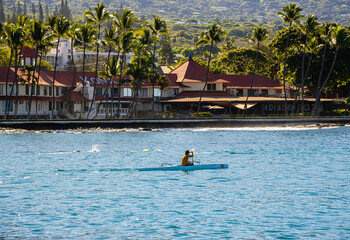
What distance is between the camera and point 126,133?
67500 mm

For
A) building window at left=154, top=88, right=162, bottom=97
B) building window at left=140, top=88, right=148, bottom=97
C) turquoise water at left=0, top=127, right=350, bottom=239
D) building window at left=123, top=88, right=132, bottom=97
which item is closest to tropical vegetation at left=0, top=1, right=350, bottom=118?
building window at left=123, top=88, right=132, bottom=97

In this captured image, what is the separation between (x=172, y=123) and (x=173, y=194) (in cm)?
4762

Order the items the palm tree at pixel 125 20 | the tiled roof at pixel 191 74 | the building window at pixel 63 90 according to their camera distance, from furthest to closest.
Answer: the tiled roof at pixel 191 74 → the building window at pixel 63 90 → the palm tree at pixel 125 20

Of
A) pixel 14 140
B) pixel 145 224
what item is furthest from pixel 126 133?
pixel 145 224

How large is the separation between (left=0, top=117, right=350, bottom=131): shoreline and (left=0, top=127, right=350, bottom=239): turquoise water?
18.3 metres

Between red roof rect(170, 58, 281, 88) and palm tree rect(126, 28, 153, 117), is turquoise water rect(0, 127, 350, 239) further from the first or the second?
red roof rect(170, 58, 281, 88)

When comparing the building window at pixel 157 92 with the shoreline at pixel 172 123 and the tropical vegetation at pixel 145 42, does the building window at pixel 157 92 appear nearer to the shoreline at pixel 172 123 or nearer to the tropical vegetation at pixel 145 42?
the tropical vegetation at pixel 145 42

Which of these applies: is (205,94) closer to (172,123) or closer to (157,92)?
(157,92)

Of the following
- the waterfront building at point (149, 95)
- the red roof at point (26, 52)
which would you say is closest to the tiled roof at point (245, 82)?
the waterfront building at point (149, 95)

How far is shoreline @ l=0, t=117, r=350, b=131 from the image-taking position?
69.2m

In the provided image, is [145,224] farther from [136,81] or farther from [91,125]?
[136,81]

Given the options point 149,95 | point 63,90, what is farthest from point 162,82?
point 63,90

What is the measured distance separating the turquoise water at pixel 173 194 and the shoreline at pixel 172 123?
60.1 ft

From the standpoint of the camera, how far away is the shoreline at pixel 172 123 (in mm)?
69188
